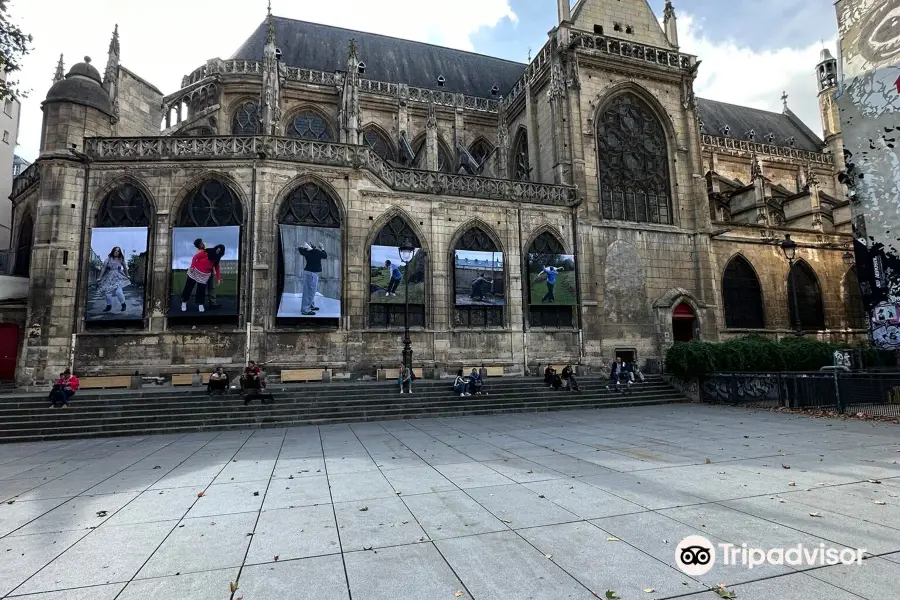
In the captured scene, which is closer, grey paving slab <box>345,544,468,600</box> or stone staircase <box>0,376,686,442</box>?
grey paving slab <box>345,544,468,600</box>

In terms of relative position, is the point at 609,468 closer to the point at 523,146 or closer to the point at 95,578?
the point at 95,578

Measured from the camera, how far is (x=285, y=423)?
13.5m

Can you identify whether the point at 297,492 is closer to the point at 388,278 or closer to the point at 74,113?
the point at 388,278

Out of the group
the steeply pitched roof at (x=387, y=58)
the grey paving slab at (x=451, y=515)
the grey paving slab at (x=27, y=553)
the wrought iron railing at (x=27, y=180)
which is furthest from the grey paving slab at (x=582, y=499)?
the steeply pitched roof at (x=387, y=58)

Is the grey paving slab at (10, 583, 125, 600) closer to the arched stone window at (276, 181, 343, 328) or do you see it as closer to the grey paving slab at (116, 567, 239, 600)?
the grey paving slab at (116, 567, 239, 600)

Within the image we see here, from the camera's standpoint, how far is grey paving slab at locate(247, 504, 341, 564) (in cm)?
406

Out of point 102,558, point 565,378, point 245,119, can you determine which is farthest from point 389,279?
point 102,558

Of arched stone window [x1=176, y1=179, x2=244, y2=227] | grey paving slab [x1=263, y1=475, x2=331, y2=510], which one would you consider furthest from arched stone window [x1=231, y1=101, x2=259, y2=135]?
grey paving slab [x1=263, y1=475, x2=331, y2=510]

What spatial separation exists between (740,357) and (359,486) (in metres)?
17.7

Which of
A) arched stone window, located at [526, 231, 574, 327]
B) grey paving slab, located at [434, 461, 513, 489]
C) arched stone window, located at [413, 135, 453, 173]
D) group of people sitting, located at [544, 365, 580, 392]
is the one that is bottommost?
grey paving slab, located at [434, 461, 513, 489]

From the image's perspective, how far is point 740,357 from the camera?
60.4 ft

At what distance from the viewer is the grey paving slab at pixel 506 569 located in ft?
10.8

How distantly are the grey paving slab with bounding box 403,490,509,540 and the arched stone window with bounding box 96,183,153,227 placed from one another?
739 inches

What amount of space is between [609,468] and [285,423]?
9.77 meters
